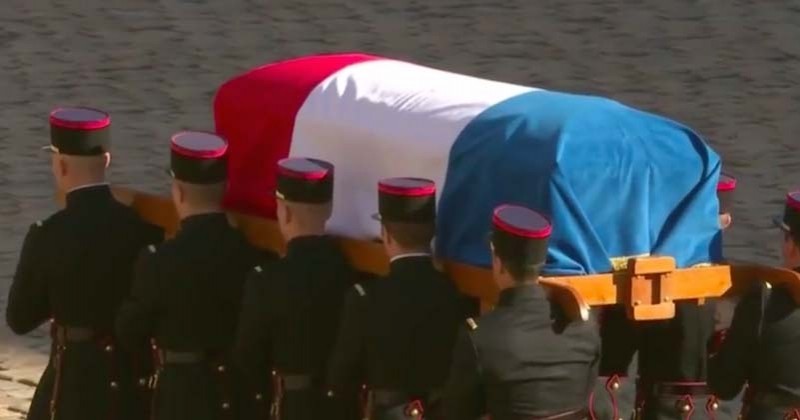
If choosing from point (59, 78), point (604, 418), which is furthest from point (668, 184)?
point (59, 78)

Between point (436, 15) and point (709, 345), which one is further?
point (436, 15)

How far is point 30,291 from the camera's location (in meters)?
7.07

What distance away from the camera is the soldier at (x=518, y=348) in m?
5.78

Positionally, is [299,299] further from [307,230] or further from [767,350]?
[767,350]

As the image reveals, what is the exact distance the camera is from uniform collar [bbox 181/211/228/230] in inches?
264

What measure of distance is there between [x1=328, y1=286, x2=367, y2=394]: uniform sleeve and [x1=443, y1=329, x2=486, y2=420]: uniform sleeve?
1.33 ft

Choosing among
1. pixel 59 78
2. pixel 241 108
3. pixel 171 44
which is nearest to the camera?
pixel 241 108

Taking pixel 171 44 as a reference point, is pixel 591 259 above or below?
above

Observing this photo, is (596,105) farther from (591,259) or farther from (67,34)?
(67,34)

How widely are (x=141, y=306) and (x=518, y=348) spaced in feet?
4.91

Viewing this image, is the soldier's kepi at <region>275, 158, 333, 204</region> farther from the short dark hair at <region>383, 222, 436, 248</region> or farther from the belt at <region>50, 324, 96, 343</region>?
the belt at <region>50, 324, 96, 343</region>

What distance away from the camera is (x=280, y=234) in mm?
6777

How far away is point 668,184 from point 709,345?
748 mm

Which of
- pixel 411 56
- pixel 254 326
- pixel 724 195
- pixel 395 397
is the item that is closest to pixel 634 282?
pixel 395 397
